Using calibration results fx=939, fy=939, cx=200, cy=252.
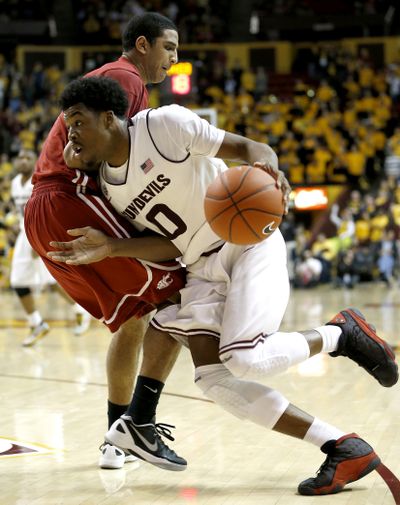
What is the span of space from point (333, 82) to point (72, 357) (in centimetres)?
1536

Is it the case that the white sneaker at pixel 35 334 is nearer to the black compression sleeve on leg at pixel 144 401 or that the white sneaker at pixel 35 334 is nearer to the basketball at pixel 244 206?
the black compression sleeve on leg at pixel 144 401

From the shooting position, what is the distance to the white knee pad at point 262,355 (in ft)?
12.1

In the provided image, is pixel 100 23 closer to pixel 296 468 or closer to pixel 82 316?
pixel 82 316

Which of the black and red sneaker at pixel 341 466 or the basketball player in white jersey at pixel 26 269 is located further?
the basketball player in white jersey at pixel 26 269

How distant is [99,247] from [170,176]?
42 centimetres

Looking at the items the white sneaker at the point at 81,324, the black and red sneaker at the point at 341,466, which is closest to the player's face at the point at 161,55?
the black and red sneaker at the point at 341,466

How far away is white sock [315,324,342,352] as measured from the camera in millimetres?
3986

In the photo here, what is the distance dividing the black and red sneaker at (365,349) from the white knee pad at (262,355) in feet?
1.09

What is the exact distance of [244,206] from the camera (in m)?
3.65

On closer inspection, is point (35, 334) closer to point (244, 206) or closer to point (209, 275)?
point (209, 275)

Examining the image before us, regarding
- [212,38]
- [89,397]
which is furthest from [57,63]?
[89,397]

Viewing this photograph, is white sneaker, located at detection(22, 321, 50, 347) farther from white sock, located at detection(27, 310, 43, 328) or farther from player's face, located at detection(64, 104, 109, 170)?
player's face, located at detection(64, 104, 109, 170)

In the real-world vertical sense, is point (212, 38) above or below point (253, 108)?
above

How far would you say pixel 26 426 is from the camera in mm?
5230
